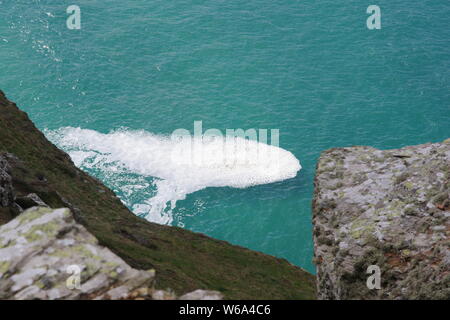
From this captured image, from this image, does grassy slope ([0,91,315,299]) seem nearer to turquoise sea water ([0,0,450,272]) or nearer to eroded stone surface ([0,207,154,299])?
eroded stone surface ([0,207,154,299])

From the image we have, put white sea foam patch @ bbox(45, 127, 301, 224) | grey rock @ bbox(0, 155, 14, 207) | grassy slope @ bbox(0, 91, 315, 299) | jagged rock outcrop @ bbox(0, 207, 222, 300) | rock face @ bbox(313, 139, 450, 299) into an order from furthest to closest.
Answer: 1. white sea foam patch @ bbox(45, 127, 301, 224)
2. grassy slope @ bbox(0, 91, 315, 299)
3. grey rock @ bbox(0, 155, 14, 207)
4. rock face @ bbox(313, 139, 450, 299)
5. jagged rock outcrop @ bbox(0, 207, 222, 300)

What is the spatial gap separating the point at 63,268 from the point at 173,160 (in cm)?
8520

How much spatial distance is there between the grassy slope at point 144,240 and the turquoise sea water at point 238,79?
A: 103 ft

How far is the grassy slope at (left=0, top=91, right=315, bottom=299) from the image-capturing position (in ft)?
138

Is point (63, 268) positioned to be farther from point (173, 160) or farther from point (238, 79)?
point (238, 79)

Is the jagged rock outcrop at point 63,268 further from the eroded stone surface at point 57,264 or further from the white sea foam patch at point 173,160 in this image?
the white sea foam patch at point 173,160

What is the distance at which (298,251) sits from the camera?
8500cm

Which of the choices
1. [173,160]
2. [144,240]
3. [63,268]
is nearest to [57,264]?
[63,268]

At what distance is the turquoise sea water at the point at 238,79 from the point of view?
96.2 m

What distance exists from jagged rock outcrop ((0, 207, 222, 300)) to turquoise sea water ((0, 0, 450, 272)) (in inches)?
2717

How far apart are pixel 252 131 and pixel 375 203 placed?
→ 286 feet

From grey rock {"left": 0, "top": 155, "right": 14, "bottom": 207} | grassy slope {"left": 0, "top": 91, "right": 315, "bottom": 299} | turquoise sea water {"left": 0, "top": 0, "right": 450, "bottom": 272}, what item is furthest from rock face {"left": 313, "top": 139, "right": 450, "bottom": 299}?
turquoise sea water {"left": 0, "top": 0, "right": 450, "bottom": 272}

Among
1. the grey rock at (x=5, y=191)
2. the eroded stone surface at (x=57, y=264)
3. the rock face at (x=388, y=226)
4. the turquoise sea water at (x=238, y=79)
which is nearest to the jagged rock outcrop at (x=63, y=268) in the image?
the eroded stone surface at (x=57, y=264)
